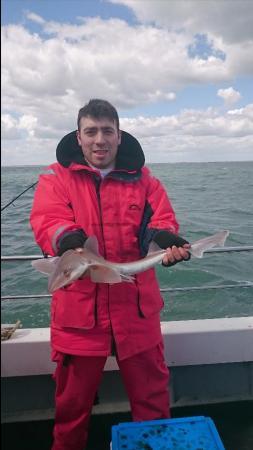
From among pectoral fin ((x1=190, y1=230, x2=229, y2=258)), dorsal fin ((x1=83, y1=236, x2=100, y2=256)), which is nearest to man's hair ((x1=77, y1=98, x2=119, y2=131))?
dorsal fin ((x1=83, y1=236, x2=100, y2=256))

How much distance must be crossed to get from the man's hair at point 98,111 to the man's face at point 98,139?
0.03 meters

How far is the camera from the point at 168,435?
238cm

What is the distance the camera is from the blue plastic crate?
2295mm

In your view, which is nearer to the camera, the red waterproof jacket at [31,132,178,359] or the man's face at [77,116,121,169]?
the red waterproof jacket at [31,132,178,359]

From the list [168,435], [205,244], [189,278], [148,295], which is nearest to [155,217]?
[205,244]

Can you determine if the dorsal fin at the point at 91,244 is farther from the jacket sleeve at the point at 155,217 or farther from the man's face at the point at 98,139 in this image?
the man's face at the point at 98,139

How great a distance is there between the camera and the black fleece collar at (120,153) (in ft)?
9.53

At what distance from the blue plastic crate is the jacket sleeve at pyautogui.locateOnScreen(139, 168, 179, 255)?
3.86ft

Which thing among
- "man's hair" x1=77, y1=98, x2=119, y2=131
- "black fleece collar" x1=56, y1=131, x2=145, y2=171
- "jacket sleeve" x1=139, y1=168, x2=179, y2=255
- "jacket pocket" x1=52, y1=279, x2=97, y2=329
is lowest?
"jacket pocket" x1=52, y1=279, x2=97, y2=329

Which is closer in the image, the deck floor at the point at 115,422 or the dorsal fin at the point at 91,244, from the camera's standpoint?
the dorsal fin at the point at 91,244

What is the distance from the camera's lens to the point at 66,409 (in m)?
2.76

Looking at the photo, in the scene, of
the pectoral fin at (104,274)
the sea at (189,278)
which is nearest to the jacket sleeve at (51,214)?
the pectoral fin at (104,274)

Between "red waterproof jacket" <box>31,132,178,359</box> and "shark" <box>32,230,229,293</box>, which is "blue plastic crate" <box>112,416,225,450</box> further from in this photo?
"shark" <box>32,230,229,293</box>

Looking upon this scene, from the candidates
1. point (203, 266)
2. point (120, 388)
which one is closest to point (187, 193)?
point (203, 266)
